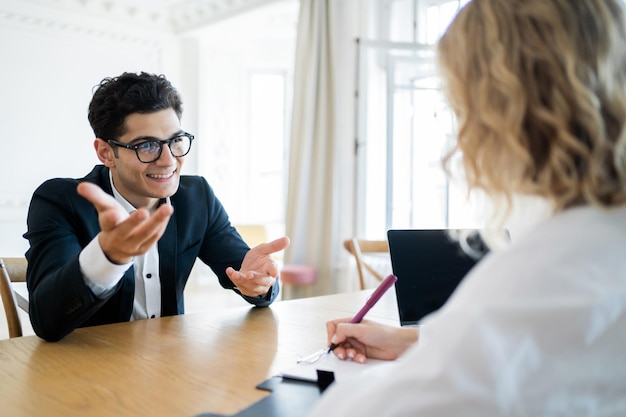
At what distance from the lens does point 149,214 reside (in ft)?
4.84

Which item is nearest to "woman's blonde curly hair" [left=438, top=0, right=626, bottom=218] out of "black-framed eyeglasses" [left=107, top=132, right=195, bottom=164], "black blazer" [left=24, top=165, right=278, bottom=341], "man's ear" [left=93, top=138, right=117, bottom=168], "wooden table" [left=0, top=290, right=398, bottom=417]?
"wooden table" [left=0, top=290, right=398, bottom=417]

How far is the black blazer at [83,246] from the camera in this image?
1.26m

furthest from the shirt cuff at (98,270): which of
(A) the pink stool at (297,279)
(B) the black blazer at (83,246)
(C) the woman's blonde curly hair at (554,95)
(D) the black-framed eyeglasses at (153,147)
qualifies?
(A) the pink stool at (297,279)

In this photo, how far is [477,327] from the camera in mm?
469

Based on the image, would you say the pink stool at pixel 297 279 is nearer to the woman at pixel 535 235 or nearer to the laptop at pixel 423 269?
the laptop at pixel 423 269

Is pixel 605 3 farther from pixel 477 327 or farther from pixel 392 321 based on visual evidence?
pixel 392 321

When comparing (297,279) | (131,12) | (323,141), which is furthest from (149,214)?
(131,12)

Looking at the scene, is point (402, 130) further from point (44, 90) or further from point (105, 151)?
point (44, 90)

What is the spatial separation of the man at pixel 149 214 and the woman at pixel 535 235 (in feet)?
3.32

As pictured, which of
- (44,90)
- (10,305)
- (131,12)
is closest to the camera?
(10,305)

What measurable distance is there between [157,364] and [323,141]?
3444 mm

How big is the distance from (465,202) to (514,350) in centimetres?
32

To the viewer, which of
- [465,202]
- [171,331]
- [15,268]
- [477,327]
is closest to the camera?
[477,327]

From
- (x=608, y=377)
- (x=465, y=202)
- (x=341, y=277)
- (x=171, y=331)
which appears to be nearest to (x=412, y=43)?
(x=341, y=277)
